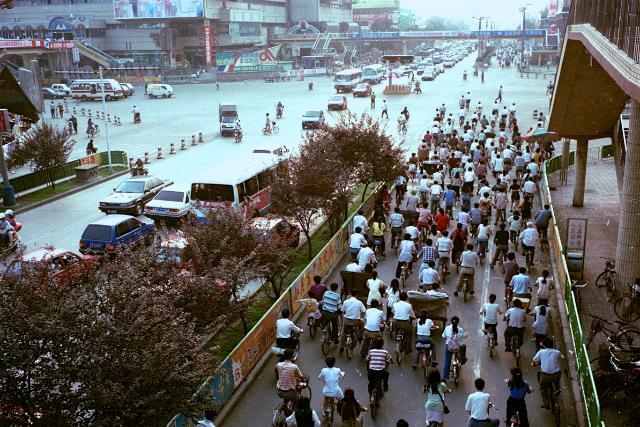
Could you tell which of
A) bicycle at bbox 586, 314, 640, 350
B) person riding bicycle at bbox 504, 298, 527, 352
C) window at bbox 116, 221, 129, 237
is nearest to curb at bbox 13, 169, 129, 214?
window at bbox 116, 221, 129, 237

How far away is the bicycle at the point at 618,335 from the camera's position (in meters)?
11.8

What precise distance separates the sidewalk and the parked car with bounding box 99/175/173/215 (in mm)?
14901

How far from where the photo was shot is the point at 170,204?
2294cm

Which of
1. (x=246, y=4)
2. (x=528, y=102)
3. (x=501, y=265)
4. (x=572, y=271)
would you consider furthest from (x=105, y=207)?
(x=246, y=4)

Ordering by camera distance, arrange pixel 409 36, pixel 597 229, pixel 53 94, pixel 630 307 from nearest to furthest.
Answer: pixel 630 307 < pixel 597 229 < pixel 53 94 < pixel 409 36

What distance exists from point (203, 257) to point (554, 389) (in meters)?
7.22

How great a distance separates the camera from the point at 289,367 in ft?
35.9

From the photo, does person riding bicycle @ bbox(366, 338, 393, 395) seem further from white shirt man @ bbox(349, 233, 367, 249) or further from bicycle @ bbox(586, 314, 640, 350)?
white shirt man @ bbox(349, 233, 367, 249)

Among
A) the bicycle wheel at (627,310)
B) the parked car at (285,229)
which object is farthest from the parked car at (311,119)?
the bicycle wheel at (627,310)

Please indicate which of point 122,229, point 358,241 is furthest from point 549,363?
point 122,229

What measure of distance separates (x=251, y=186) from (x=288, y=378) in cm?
1283

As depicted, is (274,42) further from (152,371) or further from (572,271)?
(152,371)

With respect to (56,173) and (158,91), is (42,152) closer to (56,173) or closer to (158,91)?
(56,173)

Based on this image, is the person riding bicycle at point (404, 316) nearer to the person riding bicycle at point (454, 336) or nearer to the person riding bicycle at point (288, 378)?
the person riding bicycle at point (454, 336)
